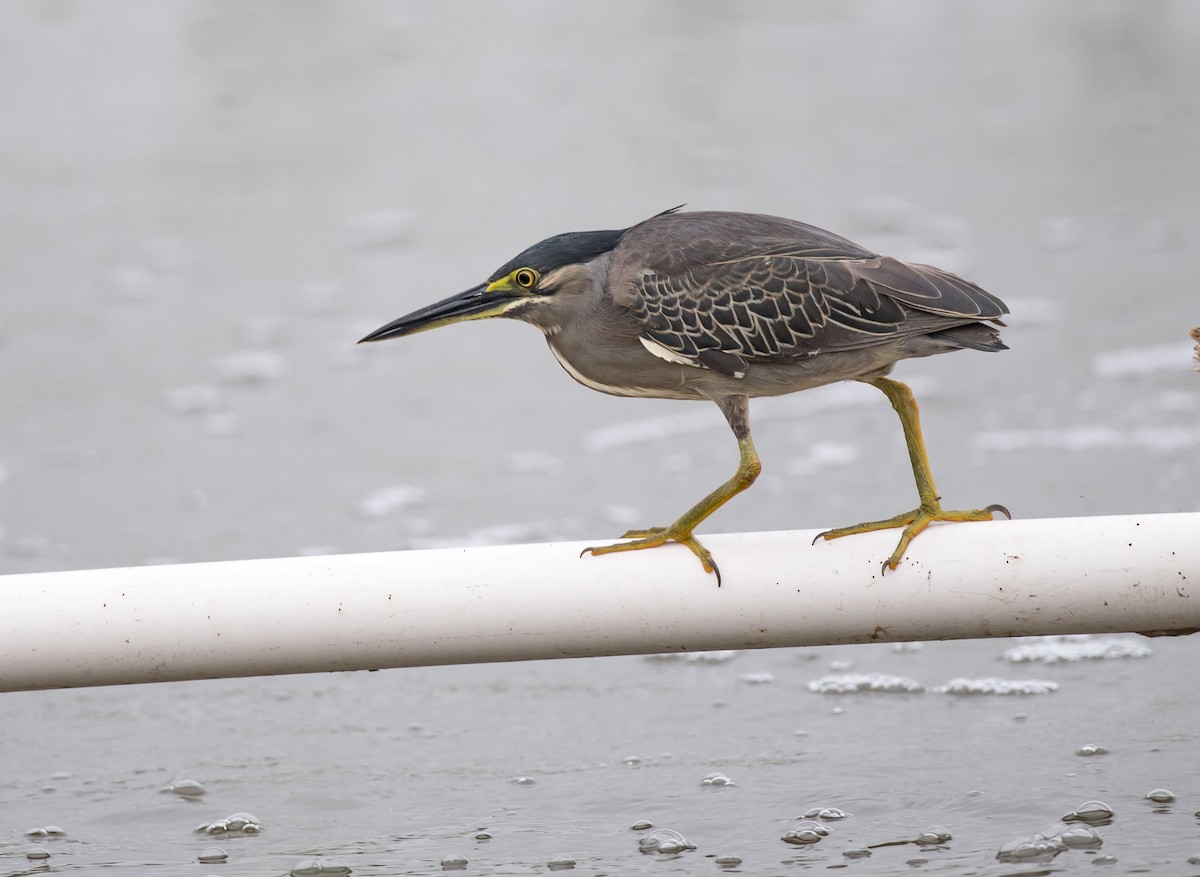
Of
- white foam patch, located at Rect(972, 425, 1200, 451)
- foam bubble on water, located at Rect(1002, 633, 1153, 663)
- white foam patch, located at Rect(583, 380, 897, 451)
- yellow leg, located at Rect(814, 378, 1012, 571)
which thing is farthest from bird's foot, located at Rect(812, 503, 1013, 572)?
white foam patch, located at Rect(583, 380, 897, 451)

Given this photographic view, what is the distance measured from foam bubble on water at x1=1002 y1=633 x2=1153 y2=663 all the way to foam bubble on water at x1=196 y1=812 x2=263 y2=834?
1708 mm

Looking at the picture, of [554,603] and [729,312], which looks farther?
[729,312]

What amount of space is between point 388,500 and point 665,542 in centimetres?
280

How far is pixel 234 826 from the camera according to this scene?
255 centimetres

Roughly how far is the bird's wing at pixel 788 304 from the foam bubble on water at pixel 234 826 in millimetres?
1092

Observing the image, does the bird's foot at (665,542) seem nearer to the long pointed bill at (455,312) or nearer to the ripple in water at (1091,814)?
the long pointed bill at (455,312)

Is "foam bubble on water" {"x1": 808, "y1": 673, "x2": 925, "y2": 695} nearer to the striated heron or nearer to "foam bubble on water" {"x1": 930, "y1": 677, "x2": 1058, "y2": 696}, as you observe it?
"foam bubble on water" {"x1": 930, "y1": 677, "x2": 1058, "y2": 696}

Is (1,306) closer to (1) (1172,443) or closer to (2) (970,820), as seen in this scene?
(1) (1172,443)

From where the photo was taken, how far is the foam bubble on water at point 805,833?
2.37 meters

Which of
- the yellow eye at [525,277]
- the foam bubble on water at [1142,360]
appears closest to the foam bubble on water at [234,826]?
the yellow eye at [525,277]

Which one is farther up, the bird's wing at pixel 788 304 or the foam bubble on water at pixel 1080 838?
the bird's wing at pixel 788 304

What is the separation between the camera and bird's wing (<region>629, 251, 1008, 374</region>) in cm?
216

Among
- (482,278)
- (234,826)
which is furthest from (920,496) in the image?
(482,278)

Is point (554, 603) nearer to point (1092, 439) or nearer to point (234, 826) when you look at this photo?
point (234, 826)
